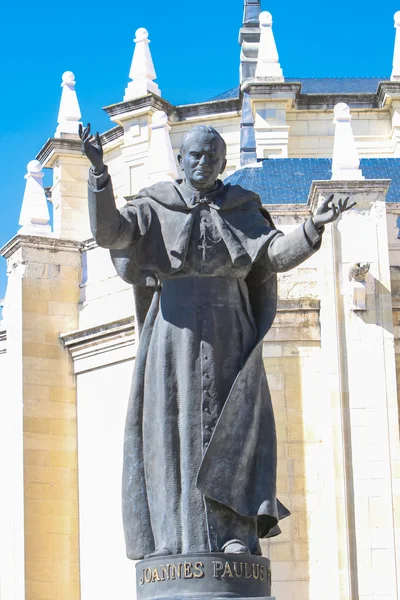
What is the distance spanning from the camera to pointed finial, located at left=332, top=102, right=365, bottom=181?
2012 centimetres

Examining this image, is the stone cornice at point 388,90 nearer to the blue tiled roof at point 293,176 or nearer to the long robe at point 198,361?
the blue tiled roof at point 293,176

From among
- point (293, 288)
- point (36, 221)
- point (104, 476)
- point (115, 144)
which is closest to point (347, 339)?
point (293, 288)

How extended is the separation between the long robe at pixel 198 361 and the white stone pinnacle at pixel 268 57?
23453 mm

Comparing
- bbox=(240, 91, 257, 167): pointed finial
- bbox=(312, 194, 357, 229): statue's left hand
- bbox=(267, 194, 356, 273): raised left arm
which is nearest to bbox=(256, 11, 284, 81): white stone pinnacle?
bbox=(240, 91, 257, 167): pointed finial

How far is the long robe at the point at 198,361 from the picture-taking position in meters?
7.34

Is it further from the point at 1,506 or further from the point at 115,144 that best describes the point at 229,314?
the point at 115,144

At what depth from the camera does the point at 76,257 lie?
1004 inches

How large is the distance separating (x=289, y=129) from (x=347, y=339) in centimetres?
1216

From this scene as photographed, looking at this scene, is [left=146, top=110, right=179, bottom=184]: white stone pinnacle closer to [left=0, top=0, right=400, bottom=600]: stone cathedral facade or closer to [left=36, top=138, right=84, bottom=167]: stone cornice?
[left=0, top=0, right=400, bottom=600]: stone cathedral facade

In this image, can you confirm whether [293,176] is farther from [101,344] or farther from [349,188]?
[101,344]

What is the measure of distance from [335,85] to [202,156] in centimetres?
3066

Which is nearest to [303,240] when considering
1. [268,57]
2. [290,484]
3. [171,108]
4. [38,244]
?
[290,484]

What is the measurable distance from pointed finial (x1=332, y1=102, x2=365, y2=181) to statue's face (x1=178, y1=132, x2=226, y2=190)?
12208 mm

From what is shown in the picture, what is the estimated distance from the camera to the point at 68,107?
32.2 meters
